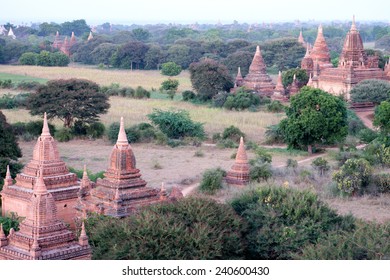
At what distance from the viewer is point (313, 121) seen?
27.4 meters

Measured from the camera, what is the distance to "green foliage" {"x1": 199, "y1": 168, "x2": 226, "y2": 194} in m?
20.8

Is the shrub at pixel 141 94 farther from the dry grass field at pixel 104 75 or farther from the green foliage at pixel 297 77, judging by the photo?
the green foliage at pixel 297 77

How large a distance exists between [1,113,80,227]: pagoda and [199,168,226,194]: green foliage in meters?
4.96

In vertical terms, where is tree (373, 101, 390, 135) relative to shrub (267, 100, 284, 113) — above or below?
above

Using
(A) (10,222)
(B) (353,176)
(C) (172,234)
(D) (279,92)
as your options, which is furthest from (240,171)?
(D) (279,92)

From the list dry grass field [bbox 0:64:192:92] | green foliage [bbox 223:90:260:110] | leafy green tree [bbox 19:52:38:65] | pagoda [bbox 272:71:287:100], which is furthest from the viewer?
leafy green tree [bbox 19:52:38:65]

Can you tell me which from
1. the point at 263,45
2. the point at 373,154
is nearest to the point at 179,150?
the point at 373,154

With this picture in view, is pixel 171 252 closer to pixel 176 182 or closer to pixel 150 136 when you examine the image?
pixel 176 182

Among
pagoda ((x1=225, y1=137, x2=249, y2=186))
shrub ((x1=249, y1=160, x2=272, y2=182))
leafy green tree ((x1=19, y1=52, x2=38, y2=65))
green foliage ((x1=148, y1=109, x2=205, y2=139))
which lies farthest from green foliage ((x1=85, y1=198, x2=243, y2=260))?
leafy green tree ((x1=19, y1=52, x2=38, y2=65))

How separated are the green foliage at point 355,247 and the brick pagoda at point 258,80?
95.2ft

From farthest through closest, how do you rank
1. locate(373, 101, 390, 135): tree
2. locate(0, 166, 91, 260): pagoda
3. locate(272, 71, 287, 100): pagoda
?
locate(272, 71, 287, 100): pagoda
locate(373, 101, 390, 135): tree
locate(0, 166, 91, 260): pagoda

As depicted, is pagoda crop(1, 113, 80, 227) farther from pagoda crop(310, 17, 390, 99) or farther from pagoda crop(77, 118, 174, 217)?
pagoda crop(310, 17, 390, 99)

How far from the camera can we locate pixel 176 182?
73.6ft

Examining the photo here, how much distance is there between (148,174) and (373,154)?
7.39 meters
